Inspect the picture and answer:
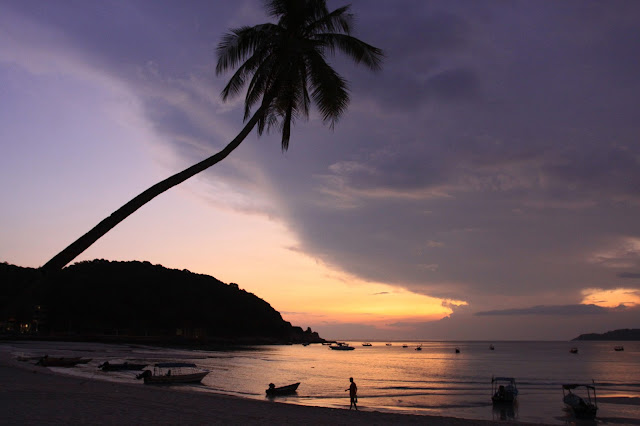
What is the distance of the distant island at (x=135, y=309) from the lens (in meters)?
113

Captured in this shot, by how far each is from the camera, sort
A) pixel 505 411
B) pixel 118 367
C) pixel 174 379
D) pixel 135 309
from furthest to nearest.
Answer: pixel 135 309, pixel 118 367, pixel 174 379, pixel 505 411

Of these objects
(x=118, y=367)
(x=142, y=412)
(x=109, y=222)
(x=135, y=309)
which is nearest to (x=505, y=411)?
(x=142, y=412)

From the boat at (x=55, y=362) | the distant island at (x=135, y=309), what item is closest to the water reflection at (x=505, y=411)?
the boat at (x=55, y=362)

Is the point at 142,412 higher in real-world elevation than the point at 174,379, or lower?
higher

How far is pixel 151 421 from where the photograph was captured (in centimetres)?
1223

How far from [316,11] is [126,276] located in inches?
5467

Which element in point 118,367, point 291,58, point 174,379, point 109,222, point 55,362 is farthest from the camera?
point 118,367

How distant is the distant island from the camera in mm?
112688

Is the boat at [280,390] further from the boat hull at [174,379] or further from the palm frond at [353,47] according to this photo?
the palm frond at [353,47]

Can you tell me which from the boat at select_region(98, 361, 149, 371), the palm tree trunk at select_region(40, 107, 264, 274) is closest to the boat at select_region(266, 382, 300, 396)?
the boat at select_region(98, 361, 149, 371)

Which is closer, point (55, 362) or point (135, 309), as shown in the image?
point (55, 362)

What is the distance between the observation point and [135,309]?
129 metres

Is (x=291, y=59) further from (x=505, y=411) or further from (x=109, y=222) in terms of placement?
(x=505, y=411)

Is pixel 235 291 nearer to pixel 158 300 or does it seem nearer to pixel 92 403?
pixel 158 300
